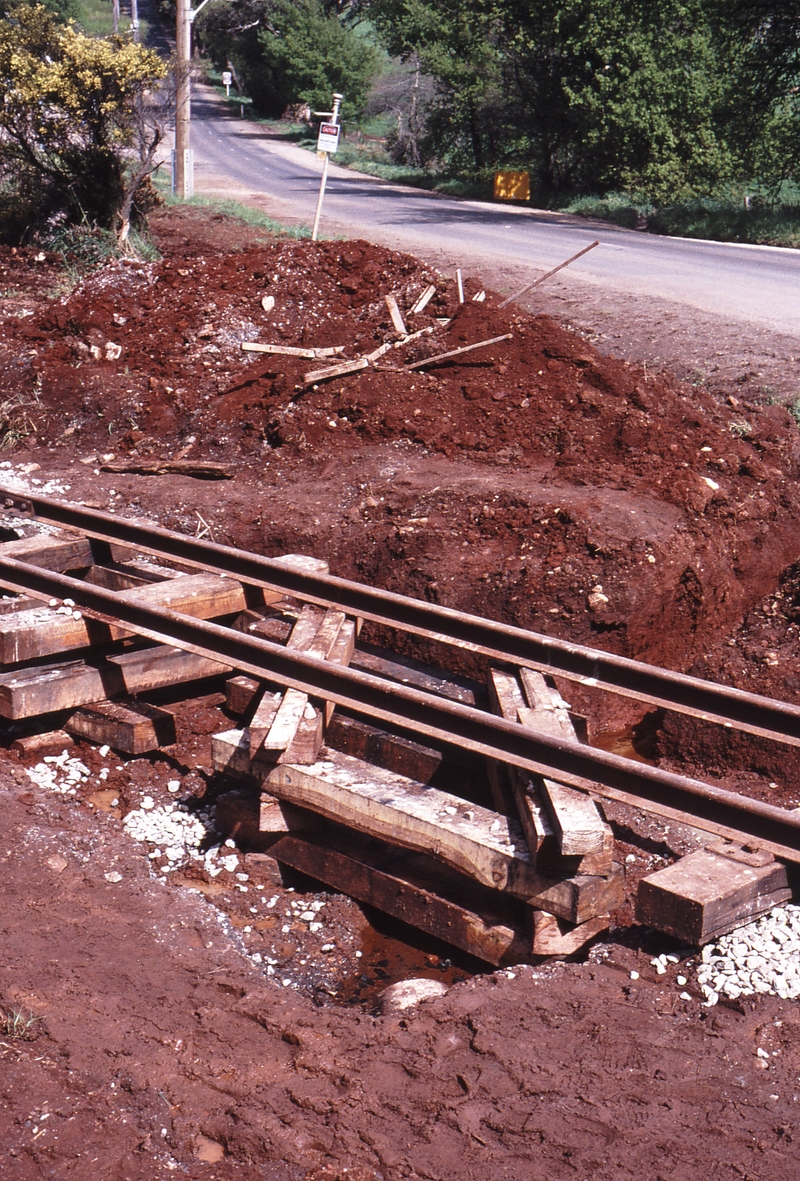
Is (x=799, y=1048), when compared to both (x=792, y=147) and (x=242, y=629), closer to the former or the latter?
(x=242, y=629)

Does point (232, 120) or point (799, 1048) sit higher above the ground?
point (232, 120)

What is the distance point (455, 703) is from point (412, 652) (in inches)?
89.0

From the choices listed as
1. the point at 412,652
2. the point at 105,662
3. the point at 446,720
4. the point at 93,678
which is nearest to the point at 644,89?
the point at 412,652

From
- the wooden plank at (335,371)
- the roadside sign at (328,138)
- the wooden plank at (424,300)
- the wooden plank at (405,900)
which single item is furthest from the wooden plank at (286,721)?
the roadside sign at (328,138)

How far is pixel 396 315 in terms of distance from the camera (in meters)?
10.7

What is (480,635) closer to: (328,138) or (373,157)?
(328,138)

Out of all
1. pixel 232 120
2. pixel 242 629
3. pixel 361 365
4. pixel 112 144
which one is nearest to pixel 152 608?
pixel 242 629

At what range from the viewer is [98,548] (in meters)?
7.19

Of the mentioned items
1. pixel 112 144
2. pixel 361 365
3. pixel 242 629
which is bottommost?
pixel 242 629

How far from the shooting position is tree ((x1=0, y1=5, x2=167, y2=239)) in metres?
15.3

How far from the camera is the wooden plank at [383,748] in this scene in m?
4.95

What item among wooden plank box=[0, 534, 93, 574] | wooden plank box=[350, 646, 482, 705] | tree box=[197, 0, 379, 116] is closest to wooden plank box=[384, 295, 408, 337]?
wooden plank box=[0, 534, 93, 574]

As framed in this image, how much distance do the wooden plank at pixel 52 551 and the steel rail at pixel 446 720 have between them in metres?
0.73

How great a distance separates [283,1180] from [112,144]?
16.1 m
